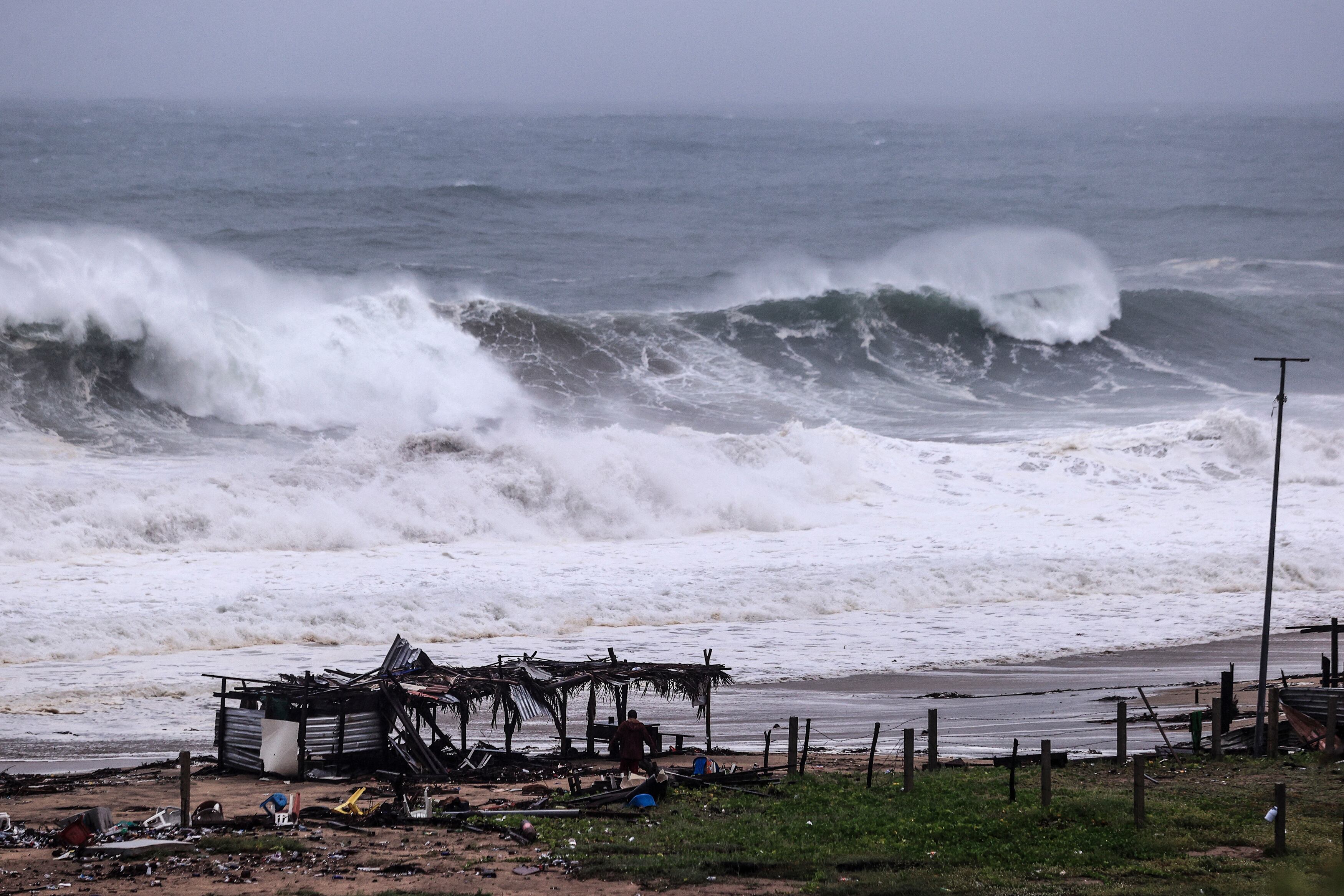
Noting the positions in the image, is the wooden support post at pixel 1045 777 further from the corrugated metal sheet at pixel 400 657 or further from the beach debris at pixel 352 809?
the corrugated metal sheet at pixel 400 657

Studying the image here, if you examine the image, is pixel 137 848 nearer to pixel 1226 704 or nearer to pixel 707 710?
pixel 707 710

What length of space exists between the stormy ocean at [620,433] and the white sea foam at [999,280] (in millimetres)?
216

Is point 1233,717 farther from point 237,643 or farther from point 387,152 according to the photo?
point 387,152

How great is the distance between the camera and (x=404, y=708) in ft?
44.4

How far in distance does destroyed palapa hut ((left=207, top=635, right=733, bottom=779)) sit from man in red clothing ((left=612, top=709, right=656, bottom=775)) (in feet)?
3.19

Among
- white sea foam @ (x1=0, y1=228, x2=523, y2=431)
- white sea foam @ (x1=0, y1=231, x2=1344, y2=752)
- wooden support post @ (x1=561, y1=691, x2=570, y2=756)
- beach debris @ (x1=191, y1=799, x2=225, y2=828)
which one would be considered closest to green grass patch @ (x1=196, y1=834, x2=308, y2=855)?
beach debris @ (x1=191, y1=799, x2=225, y2=828)

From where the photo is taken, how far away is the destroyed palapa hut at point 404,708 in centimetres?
1334

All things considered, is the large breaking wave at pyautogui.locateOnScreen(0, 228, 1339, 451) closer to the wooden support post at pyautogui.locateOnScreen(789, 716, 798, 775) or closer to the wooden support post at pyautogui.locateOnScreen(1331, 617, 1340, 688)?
the wooden support post at pyautogui.locateOnScreen(789, 716, 798, 775)

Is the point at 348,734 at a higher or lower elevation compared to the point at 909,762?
lower

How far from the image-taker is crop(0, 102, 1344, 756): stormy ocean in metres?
20.7

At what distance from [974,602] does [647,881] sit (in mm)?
14446

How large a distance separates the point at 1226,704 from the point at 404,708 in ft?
26.3

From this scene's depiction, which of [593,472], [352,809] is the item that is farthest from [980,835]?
[593,472]

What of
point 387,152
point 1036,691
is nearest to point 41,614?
point 1036,691
